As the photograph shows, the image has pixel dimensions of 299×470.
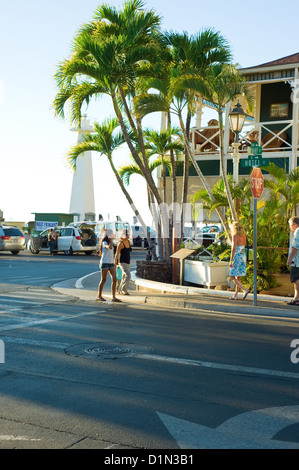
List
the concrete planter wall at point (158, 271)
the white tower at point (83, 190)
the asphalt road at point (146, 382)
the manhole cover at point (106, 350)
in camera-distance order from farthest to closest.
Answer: the white tower at point (83, 190)
the concrete planter wall at point (158, 271)
the manhole cover at point (106, 350)
the asphalt road at point (146, 382)

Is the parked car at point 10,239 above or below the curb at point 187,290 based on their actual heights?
above

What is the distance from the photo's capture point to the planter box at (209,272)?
1402 centimetres

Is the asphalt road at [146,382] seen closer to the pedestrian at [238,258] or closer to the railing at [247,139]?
the pedestrian at [238,258]

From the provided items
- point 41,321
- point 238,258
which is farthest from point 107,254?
point 41,321

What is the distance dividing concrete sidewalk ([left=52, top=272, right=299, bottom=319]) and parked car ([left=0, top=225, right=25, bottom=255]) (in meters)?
17.0

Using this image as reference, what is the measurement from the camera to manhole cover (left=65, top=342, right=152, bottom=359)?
7426mm

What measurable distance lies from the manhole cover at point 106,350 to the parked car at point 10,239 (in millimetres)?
25301

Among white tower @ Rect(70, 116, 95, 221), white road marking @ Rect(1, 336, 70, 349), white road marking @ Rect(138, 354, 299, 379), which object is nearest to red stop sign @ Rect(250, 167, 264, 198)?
white road marking @ Rect(138, 354, 299, 379)

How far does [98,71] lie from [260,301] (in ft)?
25.4

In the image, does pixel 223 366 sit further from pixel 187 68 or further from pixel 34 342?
pixel 187 68

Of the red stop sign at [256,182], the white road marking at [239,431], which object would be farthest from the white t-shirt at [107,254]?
the white road marking at [239,431]

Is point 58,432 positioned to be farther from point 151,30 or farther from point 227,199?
point 151,30

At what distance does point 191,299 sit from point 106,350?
4957mm
